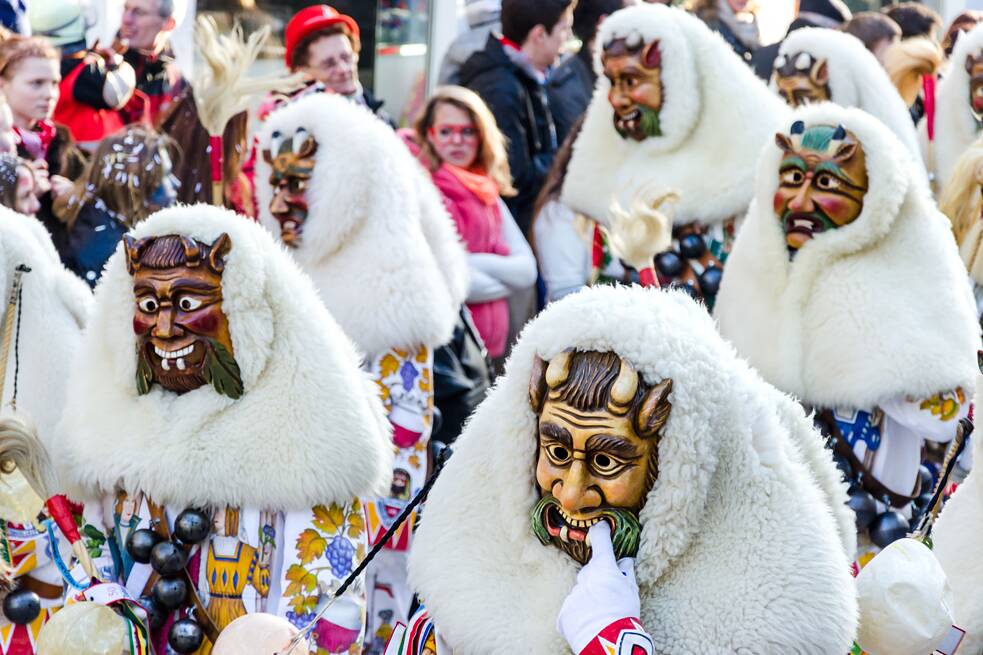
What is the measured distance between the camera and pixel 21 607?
446cm

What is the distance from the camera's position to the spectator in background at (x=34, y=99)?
6770 millimetres

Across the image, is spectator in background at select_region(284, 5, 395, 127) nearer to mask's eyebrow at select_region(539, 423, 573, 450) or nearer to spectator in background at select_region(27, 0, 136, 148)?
spectator in background at select_region(27, 0, 136, 148)

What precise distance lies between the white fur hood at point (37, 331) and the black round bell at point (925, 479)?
2493mm

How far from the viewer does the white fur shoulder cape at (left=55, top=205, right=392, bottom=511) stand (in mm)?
4215

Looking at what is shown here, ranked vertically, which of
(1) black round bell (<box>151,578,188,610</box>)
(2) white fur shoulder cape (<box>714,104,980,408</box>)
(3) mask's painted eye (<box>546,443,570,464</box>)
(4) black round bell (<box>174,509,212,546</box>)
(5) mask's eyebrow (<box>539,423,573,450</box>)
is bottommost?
(1) black round bell (<box>151,578,188,610</box>)

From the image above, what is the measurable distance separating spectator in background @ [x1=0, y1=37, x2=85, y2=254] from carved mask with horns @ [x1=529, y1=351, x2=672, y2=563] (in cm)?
391

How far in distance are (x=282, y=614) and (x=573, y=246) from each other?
353cm

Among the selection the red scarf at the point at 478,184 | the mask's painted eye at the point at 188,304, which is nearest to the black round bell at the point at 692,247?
the red scarf at the point at 478,184

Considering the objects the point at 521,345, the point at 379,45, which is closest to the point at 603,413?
the point at 521,345

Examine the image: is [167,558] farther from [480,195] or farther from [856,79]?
[856,79]

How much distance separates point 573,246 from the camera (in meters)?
7.46

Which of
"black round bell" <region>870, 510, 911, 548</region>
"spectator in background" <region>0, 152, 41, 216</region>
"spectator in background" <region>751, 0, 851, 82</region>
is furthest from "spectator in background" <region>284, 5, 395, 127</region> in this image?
"black round bell" <region>870, 510, 911, 548</region>

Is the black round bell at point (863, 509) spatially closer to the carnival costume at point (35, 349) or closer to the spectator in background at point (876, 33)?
the carnival costume at point (35, 349)

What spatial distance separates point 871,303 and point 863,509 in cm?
60
